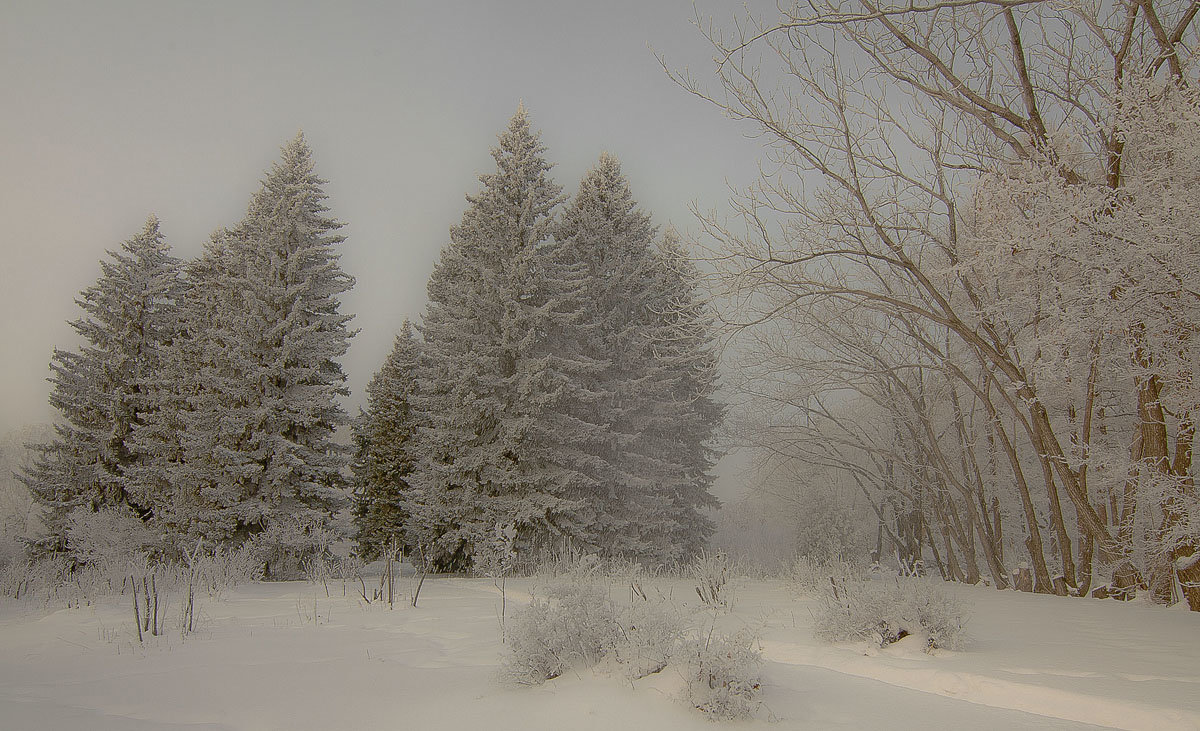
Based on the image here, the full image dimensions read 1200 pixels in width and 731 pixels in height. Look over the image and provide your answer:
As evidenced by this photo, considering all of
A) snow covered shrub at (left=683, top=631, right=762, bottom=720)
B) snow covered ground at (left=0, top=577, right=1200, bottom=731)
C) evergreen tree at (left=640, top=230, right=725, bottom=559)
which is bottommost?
snow covered ground at (left=0, top=577, right=1200, bottom=731)

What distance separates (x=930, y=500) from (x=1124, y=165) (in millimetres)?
11639

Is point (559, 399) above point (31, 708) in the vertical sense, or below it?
above

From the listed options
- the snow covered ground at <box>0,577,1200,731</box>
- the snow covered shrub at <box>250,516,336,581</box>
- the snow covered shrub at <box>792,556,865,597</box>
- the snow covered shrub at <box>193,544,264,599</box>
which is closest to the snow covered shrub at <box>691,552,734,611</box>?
the snow covered ground at <box>0,577,1200,731</box>

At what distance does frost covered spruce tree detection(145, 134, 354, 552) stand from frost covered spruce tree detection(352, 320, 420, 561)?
4.45m

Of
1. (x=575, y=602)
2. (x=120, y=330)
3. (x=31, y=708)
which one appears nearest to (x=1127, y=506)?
(x=575, y=602)

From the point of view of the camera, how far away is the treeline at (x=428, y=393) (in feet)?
58.9

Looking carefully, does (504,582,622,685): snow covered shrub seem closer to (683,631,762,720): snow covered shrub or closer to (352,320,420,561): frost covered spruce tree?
(683,631,762,720): snow covered shrub

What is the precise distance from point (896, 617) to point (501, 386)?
46.3ft

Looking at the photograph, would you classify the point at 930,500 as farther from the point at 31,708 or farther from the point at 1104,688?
the point at 31,708

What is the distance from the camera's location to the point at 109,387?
21984 millimetres

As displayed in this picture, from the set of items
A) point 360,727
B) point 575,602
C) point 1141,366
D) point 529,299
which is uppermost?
point 529,299

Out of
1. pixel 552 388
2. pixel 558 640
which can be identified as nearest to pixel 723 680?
pixel 558 640

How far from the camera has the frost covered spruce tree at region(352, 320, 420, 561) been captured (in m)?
24.4

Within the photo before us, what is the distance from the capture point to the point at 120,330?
877 inches
